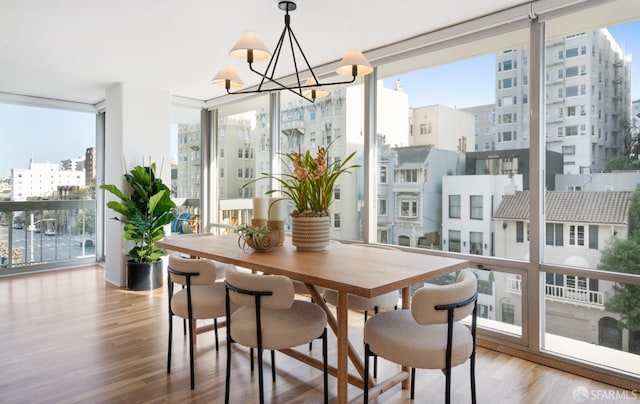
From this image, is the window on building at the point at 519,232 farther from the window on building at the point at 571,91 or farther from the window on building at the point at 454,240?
the window on building at the point at 571,91

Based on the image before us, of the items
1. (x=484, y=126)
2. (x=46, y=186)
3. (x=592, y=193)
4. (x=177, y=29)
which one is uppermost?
(x=177, y=29)

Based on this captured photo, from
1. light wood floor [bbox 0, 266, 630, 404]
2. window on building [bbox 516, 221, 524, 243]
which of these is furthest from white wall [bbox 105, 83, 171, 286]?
window on building [bbox 516, 221, 524, 243]

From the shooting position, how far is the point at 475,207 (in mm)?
3576

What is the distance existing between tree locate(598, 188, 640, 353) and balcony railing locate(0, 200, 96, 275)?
7095 mm

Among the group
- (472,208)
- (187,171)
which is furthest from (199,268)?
(187,171)

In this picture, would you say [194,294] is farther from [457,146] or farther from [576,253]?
[576,253]

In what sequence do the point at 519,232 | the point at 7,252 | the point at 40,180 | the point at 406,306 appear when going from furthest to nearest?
the point at 40,180, the point at 7,252, the point at 519,232, the point at 406,306

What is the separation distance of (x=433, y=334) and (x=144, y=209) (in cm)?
426

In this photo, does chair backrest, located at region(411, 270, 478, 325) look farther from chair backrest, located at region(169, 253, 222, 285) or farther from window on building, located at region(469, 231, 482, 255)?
window on building, located at region(469, 231, 482, 255)

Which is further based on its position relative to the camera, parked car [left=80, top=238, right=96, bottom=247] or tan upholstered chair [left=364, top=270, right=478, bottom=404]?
parked car [left=80, top=238, right=96, bottom=247]

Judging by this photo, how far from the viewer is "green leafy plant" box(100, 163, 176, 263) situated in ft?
16.5

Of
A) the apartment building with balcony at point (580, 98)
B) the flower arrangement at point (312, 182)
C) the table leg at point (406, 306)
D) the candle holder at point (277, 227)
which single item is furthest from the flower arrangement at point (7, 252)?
the apartment building with balcony at point (580, 98)

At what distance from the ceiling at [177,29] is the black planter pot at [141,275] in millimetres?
2383

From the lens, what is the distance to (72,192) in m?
6.70
